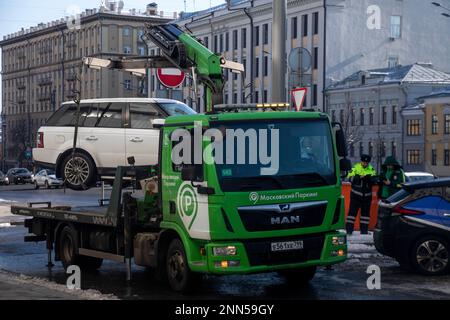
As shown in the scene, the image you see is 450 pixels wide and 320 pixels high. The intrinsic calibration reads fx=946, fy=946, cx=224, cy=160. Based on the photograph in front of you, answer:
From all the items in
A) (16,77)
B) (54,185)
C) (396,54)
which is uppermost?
(396,54)

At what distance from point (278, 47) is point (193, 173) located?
22.8 feet

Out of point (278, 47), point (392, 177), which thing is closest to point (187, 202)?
point (278, 47)

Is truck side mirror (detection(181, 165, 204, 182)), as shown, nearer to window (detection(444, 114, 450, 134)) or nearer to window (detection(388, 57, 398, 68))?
window (detection(444, 114, 450, 134))

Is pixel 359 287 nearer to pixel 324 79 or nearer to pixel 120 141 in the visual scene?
pixel 120 141

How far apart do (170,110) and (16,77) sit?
27117mm

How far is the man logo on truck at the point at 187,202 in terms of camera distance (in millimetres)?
12375

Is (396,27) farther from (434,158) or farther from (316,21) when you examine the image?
(434,158)

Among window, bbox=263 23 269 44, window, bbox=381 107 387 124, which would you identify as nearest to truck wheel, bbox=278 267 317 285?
window, bbox=381 107 387 124

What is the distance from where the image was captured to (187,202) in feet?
41.2

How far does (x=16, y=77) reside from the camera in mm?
41438

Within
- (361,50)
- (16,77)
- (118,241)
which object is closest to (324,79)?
(361,50)

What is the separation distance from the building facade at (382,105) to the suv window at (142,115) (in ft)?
196

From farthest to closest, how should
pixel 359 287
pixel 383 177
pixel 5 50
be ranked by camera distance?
1. pixel 5 50
2. pixel 383 177
3. pixel 359 287

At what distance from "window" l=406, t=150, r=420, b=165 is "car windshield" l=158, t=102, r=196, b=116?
2366 inches
